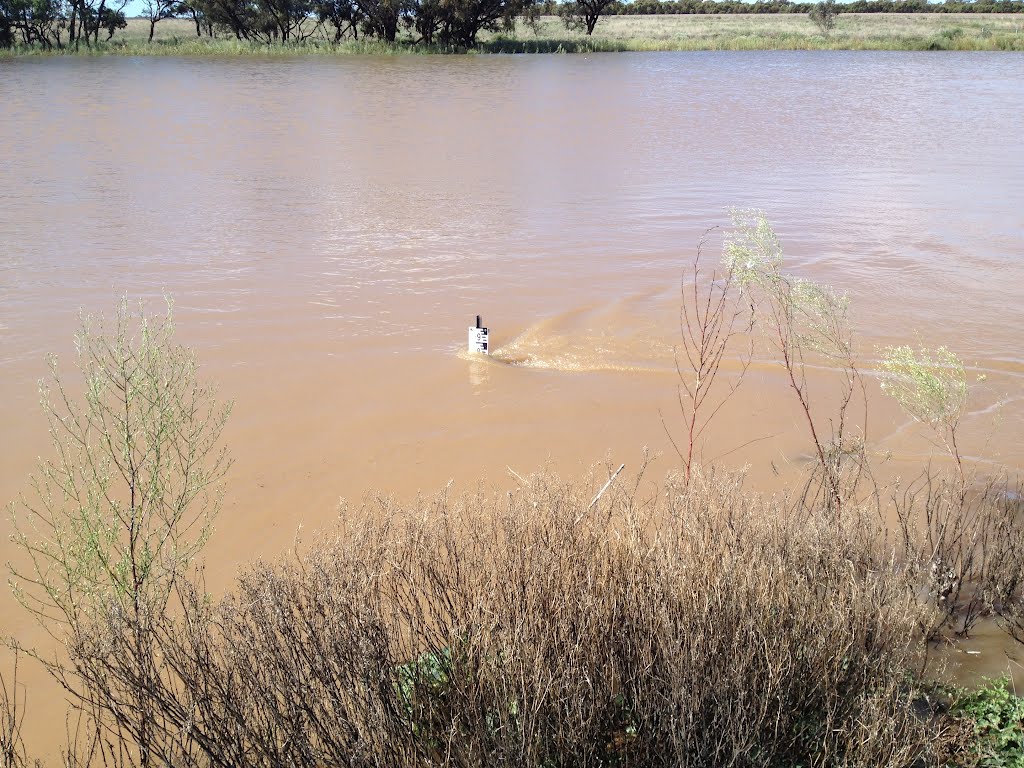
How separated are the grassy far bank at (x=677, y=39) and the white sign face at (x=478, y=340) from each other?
42.9 metres

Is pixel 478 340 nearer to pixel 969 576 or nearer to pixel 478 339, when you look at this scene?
pixel 478 339

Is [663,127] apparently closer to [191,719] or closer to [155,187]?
[155,187]

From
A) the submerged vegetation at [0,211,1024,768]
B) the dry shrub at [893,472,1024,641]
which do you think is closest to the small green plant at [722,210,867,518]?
the dry shrub at [893,472,1024,641]

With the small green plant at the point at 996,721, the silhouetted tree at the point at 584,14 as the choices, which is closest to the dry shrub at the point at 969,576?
the small green plant at the point at 996,721

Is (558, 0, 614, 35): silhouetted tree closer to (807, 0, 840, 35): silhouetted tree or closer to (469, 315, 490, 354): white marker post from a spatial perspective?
(807, 0, 840, 35): silhouetted tree

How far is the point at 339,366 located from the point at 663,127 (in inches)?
663

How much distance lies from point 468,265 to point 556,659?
27.3 ft

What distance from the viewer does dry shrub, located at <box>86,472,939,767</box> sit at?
2.93 meters

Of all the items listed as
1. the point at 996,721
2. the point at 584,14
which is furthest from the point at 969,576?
the point at 584,14

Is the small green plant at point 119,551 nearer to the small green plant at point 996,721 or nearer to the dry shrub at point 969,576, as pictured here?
the small green plant at point 996,721

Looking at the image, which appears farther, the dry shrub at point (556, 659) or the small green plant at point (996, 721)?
the small green plant at point (996, 721)

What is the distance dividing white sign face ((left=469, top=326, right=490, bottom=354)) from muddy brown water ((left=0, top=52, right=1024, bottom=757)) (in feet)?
0.67

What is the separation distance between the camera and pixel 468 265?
434 inches

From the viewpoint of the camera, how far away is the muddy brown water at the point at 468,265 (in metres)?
6.76
